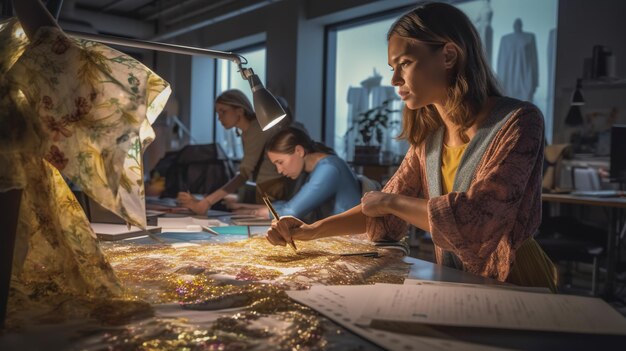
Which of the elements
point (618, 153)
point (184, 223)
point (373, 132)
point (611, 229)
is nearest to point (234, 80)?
point (373, 132)

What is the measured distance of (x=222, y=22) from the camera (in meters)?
8.13

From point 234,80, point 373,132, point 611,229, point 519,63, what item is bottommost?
point 611,229

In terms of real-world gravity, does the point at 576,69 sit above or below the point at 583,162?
above

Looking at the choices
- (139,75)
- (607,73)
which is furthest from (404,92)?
(607,73)

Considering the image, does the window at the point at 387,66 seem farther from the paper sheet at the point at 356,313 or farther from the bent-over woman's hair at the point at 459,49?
the paper sheet at the point at 356,313

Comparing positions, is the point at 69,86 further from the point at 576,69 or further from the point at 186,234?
the point at 576,69

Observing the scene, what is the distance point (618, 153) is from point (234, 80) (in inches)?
229

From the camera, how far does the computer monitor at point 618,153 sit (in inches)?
154

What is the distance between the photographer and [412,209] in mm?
1241

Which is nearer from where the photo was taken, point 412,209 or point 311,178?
point 412,209

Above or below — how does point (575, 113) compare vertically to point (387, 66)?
below

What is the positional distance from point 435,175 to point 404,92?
0.77 feet

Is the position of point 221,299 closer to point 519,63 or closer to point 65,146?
point 65,146

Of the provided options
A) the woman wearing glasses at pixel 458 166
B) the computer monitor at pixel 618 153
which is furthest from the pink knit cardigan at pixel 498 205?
the computer monitor at pixel 618 153
